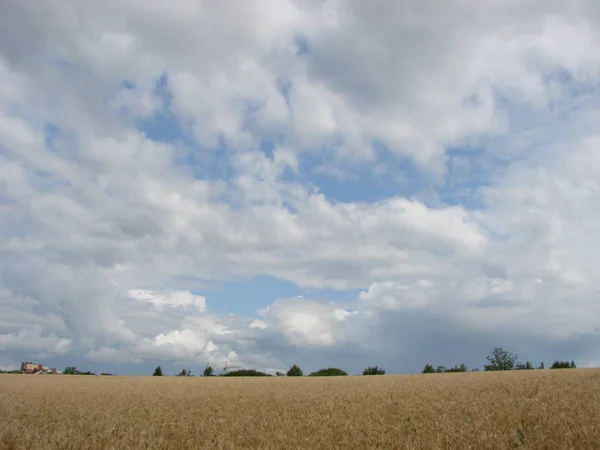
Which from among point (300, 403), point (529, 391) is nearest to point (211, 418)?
point (300, 403)

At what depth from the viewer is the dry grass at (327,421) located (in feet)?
36.3

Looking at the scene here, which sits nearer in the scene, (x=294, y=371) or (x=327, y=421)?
(x=327, y=421)

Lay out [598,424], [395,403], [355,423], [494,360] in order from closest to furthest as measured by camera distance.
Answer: [598,424]
[355,423]
[395,403]
[494,360]

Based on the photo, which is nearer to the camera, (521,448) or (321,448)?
(521,448)

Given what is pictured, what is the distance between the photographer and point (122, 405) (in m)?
19.2

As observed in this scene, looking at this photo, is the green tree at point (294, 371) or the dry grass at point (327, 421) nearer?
the dry grass at point (327, 421)

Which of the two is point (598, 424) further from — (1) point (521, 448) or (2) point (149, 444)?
(2) point (149, 444)

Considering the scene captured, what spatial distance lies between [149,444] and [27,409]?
10261mm

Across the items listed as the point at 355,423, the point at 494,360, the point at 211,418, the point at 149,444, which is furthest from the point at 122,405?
the point at 494,360

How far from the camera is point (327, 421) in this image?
1411 centimetres

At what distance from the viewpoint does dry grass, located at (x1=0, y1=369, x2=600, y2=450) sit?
11078 mm

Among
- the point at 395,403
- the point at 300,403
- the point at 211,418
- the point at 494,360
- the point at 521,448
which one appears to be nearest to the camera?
the point at 521,448

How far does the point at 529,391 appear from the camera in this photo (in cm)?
1898

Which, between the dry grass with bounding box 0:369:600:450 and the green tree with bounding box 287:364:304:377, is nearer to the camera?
the dry grass with bounding box 0:369:600:450
